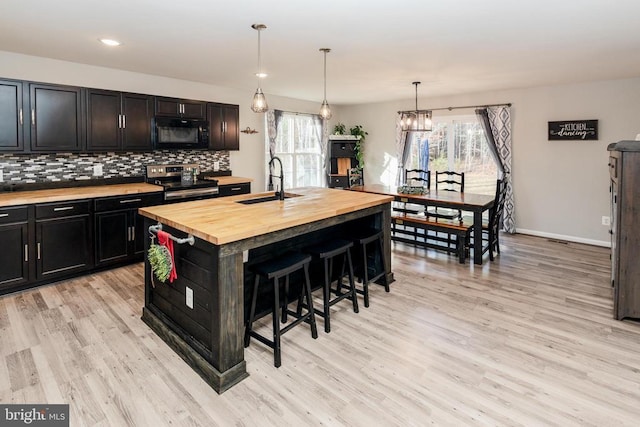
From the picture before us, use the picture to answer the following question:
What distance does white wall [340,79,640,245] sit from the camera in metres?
5.27

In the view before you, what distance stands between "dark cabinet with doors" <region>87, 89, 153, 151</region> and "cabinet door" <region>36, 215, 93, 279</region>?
0.95m

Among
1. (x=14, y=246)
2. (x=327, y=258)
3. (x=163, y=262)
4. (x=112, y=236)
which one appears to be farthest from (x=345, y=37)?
(x=14, y=246)

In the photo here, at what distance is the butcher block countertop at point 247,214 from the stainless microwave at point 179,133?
6.54 feet

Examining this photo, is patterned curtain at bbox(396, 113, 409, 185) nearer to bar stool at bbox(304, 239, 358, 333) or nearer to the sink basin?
the sink basin

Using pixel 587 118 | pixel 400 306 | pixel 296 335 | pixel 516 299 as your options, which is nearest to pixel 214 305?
pixel 296 335

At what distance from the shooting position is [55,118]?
157 inches

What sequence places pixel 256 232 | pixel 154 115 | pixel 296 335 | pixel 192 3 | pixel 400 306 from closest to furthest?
1. pixel 256 232
2. pixel 192 3
3. pixel 296 335
4. pixel 400 306
5. pixel 154 115

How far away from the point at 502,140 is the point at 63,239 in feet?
21.1

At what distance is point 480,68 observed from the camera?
4480 millimetres

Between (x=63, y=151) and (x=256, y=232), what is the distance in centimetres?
308

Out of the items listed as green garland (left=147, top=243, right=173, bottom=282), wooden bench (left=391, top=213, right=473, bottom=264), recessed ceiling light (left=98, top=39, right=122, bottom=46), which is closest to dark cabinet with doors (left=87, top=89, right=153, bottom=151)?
recessed ceiling light (left=98, top=39, right=122, bottom=46)

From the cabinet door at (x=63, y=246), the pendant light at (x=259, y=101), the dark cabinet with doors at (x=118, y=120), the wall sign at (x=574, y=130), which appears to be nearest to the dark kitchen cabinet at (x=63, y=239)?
the cabinet door at (x=63, y=246)

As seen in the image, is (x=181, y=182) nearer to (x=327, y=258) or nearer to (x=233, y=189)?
(x=233, y=189)

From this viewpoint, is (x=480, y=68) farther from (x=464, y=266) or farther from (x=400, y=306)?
(x=400, y=306)
